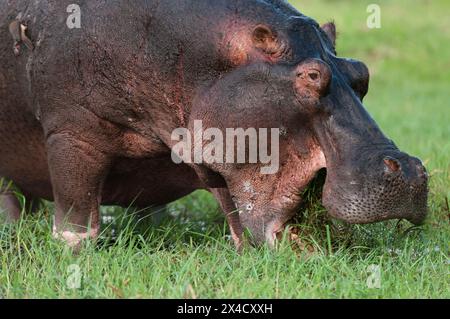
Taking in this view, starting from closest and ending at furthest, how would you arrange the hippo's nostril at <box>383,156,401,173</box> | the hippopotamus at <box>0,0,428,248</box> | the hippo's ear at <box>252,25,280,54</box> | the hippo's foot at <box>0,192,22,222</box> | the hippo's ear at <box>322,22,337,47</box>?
the hippo's nostril at <box>383,156,401,173</box> → the hippopotamus at <box>0,0,428,248</box> → the hippo's ear at <box>252,25,280,54</box> → the hippo's ear at <box>322,22,337,47</box> → the hippo's foot at <box>0,192,22,222</box>

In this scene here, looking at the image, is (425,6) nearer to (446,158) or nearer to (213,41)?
(446,158)

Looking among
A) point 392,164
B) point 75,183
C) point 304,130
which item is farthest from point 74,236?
point 392,164

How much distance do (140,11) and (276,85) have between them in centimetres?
85

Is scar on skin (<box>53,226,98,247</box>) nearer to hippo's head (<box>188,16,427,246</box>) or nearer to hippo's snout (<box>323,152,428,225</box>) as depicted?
hippo's head (<box>188,16,427,246</box>)

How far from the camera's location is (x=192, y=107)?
14.1 ft

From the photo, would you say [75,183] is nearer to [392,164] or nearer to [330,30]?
[330,30]

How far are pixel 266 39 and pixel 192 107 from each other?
0.48 m

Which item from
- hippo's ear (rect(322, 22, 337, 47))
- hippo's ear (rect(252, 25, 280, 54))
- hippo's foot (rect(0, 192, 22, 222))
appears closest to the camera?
hippo's ear (rect(252, 25, 280, 54))

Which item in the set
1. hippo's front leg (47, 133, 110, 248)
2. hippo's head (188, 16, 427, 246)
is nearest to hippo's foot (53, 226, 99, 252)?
hippo's front leg (47, 133, 110, 248)

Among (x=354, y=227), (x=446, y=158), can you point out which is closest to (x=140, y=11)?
(x=354, y=227)

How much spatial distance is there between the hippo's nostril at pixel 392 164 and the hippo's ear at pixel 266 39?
0.72m

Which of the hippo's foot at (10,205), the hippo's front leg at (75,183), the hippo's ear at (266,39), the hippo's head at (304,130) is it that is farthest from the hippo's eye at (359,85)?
the hippo's foot at (10,205)

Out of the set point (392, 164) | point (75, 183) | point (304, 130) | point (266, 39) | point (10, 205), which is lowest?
point (10, 205)

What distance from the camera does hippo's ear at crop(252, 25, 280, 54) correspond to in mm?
4137
